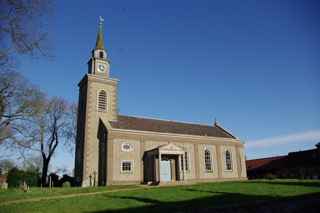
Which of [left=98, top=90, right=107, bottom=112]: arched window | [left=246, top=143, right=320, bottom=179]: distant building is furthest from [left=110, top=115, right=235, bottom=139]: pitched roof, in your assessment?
[left=246, top=143, right=320, bottom=179]: distant building

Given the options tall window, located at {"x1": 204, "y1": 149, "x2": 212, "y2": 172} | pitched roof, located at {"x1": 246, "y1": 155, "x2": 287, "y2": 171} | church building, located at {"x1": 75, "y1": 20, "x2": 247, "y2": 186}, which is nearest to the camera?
church building, located at {"x1": 75, "y1": 20, "x2": 247, "y2": 186}

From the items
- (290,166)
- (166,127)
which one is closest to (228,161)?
(166,127)

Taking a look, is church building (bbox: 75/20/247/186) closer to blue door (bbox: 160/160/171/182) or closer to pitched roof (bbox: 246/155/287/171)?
blue door (bbox: 160/160/171/182)

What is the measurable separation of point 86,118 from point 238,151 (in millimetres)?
20465

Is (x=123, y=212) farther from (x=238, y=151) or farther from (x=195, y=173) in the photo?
(x=238, y=151)

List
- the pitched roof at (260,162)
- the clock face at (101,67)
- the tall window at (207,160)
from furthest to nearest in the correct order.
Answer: the pitched roof at (260,162), the tall window at (207,160), the clock face at (101,67)

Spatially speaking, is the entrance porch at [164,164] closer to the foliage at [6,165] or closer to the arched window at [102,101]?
the arched window at [102,101]

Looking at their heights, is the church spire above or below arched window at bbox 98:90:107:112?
above

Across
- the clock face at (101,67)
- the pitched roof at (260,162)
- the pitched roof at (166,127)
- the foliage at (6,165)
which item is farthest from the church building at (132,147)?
the pitched roof at (260,162)

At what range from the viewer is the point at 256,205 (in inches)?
309

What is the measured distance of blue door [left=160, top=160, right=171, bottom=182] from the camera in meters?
29.9

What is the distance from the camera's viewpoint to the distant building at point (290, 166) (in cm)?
4034

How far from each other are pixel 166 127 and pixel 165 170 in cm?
633

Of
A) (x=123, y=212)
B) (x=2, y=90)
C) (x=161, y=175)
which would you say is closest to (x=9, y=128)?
(x=2, y=90)
